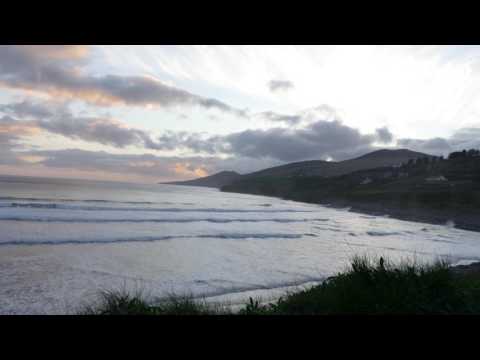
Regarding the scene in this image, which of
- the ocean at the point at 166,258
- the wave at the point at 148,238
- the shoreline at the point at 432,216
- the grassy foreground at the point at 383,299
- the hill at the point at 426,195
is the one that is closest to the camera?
the grassy foreground at the point at 383,299

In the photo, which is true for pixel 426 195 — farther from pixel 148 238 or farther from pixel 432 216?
pixel 148 238

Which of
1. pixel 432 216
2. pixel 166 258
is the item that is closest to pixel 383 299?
pixel 166 258

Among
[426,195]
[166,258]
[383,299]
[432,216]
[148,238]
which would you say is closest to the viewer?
[383,299]

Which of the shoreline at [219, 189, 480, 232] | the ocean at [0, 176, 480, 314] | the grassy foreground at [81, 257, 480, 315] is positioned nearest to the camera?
the grassy foreground at [81, 257, 480, 315]

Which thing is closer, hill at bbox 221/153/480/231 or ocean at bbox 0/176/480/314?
ocean at bbox 0/176/480/314

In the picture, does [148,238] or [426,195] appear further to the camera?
[426,195]

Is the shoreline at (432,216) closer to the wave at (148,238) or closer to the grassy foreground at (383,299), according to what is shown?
the wave at (148,238)

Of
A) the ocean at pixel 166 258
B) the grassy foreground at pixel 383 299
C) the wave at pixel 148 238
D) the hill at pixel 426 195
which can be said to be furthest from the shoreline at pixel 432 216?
the grassy foreground at pixel 383 299

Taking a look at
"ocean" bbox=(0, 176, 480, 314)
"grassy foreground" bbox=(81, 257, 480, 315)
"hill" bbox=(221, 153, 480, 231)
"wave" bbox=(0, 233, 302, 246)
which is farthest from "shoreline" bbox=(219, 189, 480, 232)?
"grassy foreground" bbox=(81, 257, 480, 315)

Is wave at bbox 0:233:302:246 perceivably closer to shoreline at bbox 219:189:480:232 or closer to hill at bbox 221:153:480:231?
shoreline at bbox 219:189:480:232

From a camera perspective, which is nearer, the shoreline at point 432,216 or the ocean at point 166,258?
the ocean at point 166,258

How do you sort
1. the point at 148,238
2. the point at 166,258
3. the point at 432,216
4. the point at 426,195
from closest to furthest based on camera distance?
the point at 166,258
the point at 148,238
the point at 432,216
the point at 426,195

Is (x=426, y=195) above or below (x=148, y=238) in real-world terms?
above
